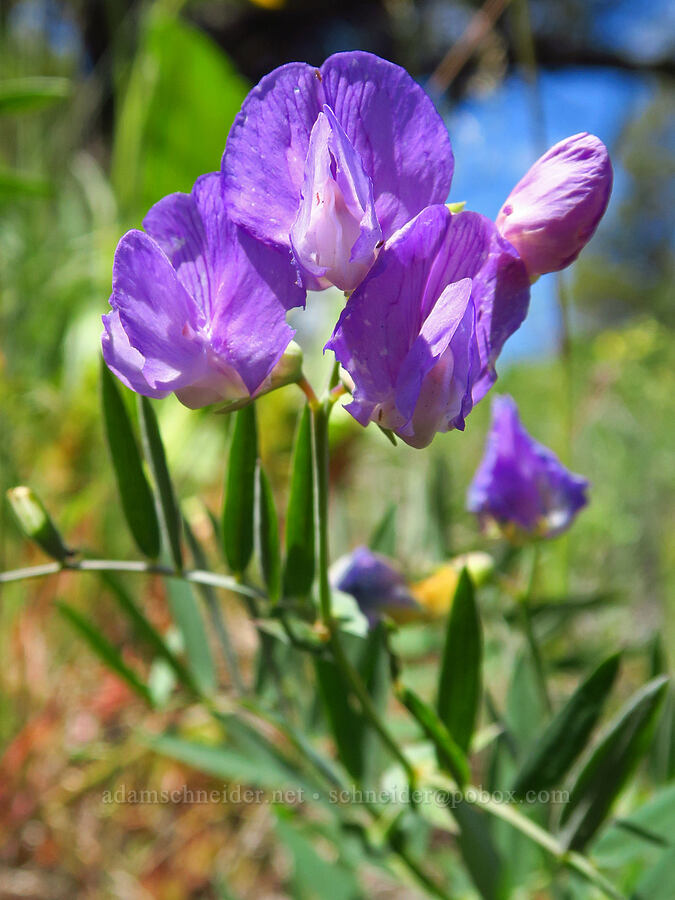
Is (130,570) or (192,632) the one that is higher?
(130,570)

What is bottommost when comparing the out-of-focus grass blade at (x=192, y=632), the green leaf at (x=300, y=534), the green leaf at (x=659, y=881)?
the green leaf at (x=659, y=881)

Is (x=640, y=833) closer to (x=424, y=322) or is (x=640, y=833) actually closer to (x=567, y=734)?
(x=567, y=734)

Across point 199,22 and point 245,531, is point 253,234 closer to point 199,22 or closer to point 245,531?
point 245,531

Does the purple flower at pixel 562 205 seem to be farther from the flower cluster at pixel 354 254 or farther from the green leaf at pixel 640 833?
the green leaf at pixel 640 833

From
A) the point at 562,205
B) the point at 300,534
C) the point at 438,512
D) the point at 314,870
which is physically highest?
the point at 562,205

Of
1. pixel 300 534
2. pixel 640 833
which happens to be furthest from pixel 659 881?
pixel 300 534

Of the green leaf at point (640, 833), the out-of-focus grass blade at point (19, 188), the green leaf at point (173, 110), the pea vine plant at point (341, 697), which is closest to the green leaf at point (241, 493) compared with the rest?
the pea vine plant at point (341, 697)

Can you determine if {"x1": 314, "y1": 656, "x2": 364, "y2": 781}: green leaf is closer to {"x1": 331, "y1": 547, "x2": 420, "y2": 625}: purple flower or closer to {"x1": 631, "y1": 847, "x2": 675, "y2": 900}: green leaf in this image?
{"x1": 331, "y1": 547, "x2": 420, "y2": 625}: purple flower

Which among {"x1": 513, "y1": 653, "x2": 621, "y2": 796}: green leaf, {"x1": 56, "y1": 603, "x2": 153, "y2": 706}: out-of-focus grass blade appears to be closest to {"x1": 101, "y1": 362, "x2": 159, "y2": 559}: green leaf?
{"x1": 56, "y1": 603, "x2": 153, "y2": 706}: out-of-focus grass blade
